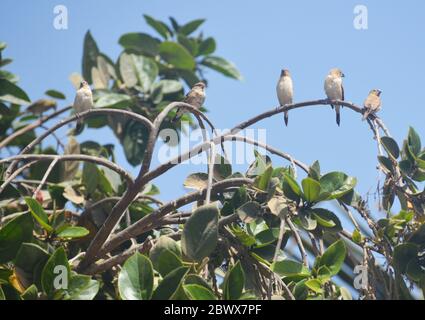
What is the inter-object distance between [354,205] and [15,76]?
3.58m

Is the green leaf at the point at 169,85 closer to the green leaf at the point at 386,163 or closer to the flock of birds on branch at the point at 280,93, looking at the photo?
the flock of birds on branch at the point at 280,93

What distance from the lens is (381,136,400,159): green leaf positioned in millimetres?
4207

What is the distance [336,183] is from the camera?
3904 mm

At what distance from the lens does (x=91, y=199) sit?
5.36m

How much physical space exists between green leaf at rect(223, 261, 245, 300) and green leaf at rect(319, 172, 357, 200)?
910mm

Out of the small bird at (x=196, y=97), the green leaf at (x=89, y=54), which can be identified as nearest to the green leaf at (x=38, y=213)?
the small bird at (x=196, y=97)

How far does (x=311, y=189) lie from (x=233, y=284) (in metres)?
0.80

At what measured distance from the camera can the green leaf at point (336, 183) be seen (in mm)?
3875

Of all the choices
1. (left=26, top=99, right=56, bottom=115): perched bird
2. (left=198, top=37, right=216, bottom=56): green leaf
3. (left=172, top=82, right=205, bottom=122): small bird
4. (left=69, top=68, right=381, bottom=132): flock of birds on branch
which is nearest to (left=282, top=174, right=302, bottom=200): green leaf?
(left=69, top=68, right=381, bottom=132): flock of birds on branch

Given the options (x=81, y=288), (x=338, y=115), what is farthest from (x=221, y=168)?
(x=338, y=115)

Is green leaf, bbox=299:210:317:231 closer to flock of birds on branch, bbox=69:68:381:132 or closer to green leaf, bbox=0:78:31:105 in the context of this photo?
flock of birds on branch, bbox=69:68:381:132

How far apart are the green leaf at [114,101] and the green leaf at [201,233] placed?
10.1 ft

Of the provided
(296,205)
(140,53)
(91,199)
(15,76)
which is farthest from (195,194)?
(140,53)
